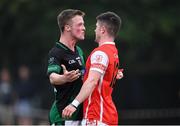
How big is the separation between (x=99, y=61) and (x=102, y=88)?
0.34 metres

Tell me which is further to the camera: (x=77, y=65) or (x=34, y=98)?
(x=34, y=98)

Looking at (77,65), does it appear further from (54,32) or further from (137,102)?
(137,102)

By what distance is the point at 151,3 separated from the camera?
2114cm

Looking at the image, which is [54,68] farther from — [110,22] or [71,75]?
[110,22]

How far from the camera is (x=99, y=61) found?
10.4 m

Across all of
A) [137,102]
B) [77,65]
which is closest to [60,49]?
[77,65]

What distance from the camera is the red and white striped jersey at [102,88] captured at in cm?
1043

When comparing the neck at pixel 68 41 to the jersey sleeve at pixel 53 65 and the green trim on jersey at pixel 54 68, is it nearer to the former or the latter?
the jersey sleeve at pixel 53 65

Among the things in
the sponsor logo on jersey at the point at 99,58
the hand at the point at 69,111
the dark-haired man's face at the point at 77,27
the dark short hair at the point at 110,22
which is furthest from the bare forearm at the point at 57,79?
the dark short hair at the point at 110,22

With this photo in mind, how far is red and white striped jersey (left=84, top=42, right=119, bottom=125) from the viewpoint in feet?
34.2

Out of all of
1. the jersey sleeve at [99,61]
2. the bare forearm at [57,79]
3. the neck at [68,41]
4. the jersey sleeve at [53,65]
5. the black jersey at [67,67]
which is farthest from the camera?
the neck at [68,41]

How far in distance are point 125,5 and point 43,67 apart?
3.38m

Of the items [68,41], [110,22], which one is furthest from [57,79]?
[110,22]

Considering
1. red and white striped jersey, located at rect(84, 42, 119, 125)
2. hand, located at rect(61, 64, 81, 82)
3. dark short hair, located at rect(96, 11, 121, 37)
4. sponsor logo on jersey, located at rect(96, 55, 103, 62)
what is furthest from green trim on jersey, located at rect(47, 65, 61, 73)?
dark short hair, located at rect(96, 11, 121, 37)
